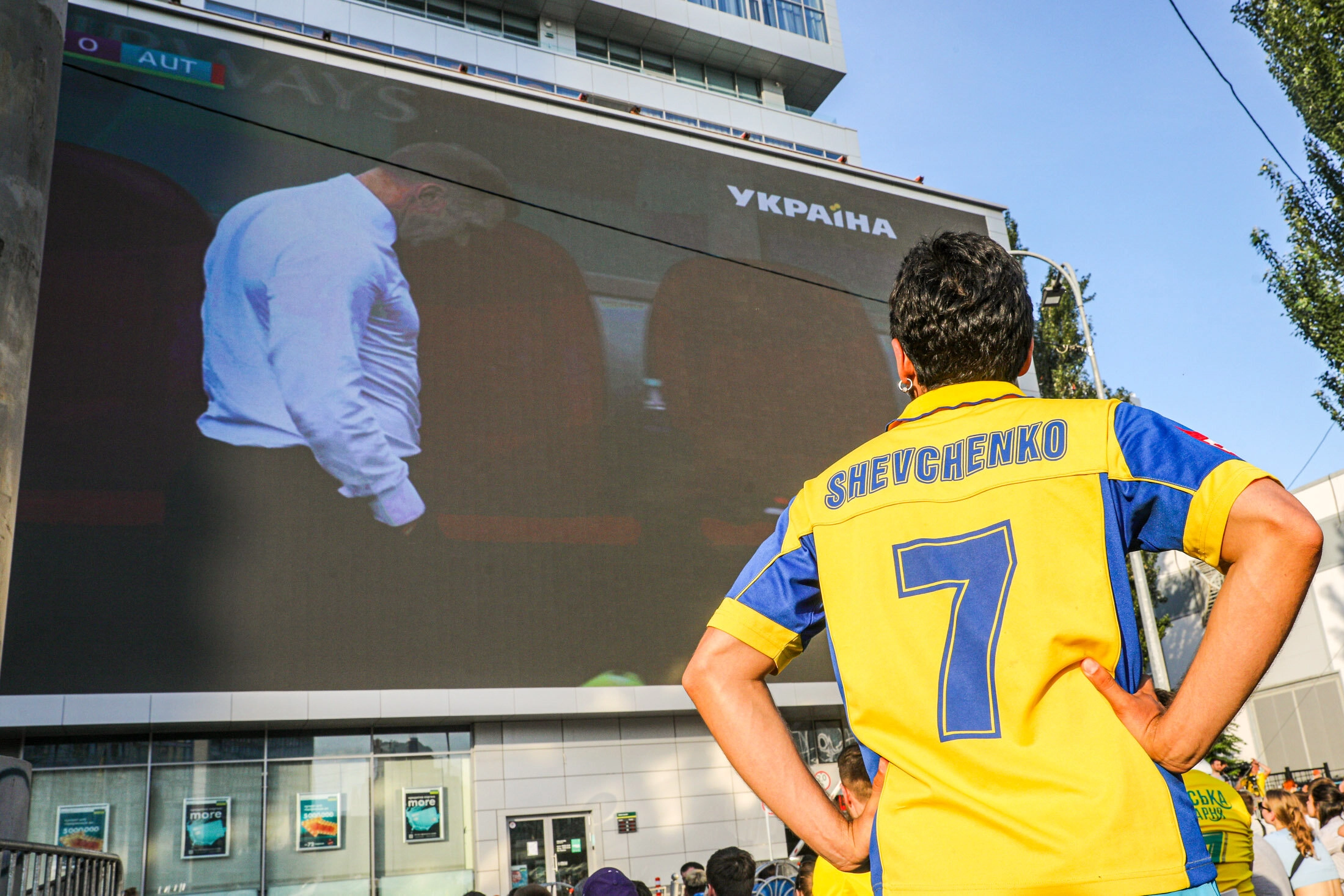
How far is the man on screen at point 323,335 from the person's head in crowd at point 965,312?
593 inches

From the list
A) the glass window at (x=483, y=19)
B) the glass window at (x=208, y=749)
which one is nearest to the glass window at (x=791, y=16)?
the glass window at (x=483, y=19)

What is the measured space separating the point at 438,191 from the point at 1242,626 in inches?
711

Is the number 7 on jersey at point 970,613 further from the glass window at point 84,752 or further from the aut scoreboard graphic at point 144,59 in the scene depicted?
the aut scoreboard graphic at point 144,59

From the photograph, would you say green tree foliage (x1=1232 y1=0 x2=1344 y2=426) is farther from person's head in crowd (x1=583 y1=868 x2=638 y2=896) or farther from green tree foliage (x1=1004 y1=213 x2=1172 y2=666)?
person's head in crowd (x1=583 y1=868 x2=638 y2=896)

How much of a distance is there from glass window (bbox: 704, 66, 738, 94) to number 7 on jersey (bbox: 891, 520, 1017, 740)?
2695cm

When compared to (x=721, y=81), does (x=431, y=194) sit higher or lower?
lower

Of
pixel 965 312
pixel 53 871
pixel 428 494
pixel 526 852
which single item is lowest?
pixel 526 852

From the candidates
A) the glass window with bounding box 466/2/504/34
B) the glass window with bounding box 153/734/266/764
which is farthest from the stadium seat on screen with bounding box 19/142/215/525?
the glass window with bounding box 466/2/504/34

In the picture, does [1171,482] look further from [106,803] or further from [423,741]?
[423,741]

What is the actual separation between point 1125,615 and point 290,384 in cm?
1584

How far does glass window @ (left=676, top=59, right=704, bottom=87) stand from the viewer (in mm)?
26578

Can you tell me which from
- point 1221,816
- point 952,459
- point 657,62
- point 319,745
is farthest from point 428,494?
point 952,459

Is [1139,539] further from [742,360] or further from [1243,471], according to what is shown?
[742,360]

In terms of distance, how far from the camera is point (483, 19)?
24.5 metres
